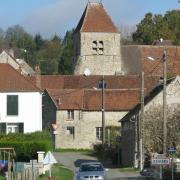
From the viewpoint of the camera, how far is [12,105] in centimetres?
6969

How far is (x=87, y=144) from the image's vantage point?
82875mm

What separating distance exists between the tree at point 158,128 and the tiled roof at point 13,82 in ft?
44.8

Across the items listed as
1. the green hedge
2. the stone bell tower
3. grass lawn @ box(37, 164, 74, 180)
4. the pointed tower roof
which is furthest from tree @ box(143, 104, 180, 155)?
the pointed tower roof

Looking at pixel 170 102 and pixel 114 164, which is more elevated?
pixel 170 102

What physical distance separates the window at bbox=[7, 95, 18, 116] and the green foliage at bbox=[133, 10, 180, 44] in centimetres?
5734

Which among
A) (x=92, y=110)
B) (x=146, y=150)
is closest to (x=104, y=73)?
(x=92, y=110)

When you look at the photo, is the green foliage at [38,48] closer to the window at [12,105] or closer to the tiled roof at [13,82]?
the tiled roof at [13,82]

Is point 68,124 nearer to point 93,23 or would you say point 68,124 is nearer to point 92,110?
point 92,110

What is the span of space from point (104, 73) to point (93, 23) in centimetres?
710

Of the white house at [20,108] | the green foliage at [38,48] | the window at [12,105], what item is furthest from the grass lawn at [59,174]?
the green foliage at [38,48]

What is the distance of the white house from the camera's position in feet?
228

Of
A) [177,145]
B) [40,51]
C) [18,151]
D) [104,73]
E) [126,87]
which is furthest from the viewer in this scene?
[40,51]

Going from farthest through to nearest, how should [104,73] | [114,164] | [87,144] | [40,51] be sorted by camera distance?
[40,51]
[104,73]
[87,144]
[114,164]

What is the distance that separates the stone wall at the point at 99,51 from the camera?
10481 centimetres
